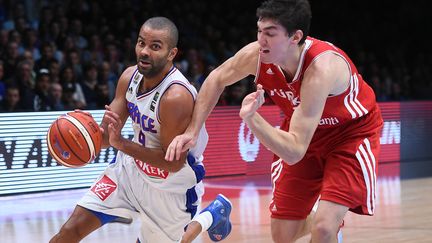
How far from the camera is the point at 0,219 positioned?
7277 millimetres

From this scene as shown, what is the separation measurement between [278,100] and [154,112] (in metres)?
0.73

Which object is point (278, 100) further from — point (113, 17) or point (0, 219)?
point (113, 17)

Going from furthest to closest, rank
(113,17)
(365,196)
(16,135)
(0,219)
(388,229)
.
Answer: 1. (113,17)
2. (16,135)
3. (0,219)
4. (388,229)
5. (365,196)

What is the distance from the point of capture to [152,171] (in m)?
4.65

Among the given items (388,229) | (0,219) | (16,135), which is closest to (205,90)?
(388,229)

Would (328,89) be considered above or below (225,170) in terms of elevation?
above

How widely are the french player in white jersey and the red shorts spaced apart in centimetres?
55

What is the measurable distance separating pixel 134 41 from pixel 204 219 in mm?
7706

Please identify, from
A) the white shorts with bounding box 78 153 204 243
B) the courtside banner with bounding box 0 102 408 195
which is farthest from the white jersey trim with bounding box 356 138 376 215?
the courtside banner with bounding box 0 102 408 195

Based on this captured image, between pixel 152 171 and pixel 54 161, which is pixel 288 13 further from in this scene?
pixel 54 161

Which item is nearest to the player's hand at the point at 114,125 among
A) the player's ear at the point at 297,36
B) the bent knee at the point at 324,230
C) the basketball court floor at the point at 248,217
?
the player's ear at the point at 297,36

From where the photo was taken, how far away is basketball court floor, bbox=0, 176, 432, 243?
254 inches

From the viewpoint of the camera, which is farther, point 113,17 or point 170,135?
point 113,17

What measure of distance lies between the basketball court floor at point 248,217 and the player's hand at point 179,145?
2276 millimetres
